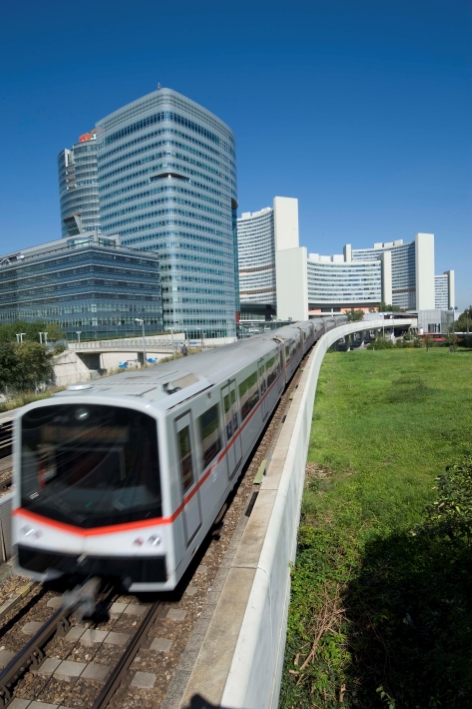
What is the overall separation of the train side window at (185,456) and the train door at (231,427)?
6.41 ft

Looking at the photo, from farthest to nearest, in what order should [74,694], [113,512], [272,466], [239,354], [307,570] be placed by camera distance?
[239,354] < [272,466] < [307,570] < [113,512] < [74,694]

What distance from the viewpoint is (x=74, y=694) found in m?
4.25

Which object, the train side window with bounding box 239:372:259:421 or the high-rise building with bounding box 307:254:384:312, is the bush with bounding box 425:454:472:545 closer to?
the train side window with bounding box 239:372:259:421

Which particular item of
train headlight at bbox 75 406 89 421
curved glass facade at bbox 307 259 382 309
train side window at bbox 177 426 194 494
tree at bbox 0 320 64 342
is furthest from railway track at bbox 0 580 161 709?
curved glass facade at bbox 307 259 382 309

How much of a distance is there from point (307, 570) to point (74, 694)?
3996mm

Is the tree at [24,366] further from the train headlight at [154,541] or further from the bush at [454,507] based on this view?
the bush at [454,507]

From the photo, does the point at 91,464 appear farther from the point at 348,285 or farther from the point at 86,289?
the point at 348,285

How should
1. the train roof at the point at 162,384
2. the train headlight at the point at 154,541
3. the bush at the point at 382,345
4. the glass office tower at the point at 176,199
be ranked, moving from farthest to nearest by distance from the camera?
the glass office tower at the point at 176,199, the bush at the point at 382,345, the train roof at the point at 162,384, the train headlight at the point at 154,541

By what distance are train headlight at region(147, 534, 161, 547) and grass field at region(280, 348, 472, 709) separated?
2388 mm

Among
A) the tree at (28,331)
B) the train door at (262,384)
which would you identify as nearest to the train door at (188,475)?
the train door at (262,384)

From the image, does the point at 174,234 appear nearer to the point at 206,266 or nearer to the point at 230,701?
the point at 206,266

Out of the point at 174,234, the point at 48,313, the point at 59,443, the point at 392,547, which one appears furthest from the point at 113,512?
the point at 174,234

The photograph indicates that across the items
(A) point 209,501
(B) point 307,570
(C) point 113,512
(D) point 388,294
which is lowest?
(B) point 307,570

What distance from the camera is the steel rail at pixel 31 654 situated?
4.30 meters
